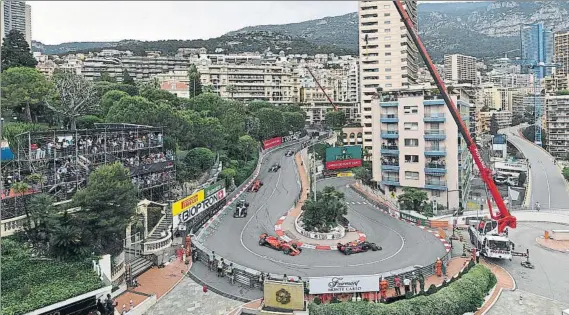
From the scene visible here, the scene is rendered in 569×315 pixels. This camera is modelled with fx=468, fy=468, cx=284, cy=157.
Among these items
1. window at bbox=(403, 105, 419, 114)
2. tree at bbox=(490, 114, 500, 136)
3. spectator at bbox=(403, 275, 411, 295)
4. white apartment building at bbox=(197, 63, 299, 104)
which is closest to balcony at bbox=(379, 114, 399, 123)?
window at bbox=(403, 105, 419, 114)

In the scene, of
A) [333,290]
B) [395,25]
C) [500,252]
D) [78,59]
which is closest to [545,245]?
[500,252]

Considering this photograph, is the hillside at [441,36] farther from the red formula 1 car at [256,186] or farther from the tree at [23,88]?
the red formula 1 car at [256,186]

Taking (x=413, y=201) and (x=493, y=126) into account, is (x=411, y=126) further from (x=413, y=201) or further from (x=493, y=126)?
(x=493, y=126)

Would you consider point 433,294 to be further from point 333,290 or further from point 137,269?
point 137,269

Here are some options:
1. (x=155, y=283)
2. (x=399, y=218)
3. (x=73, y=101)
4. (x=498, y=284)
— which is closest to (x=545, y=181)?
(x=399, y=218)

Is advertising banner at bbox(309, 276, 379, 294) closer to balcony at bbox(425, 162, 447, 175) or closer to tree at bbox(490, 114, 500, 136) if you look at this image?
balcony at bbox(425, 162, 447, 175)

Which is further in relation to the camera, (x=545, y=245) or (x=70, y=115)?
(x=70, y=115)

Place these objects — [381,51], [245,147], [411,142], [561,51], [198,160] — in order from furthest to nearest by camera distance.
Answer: [561,51]
[381,51]
[245,147]
[411,142]
[198,160]
